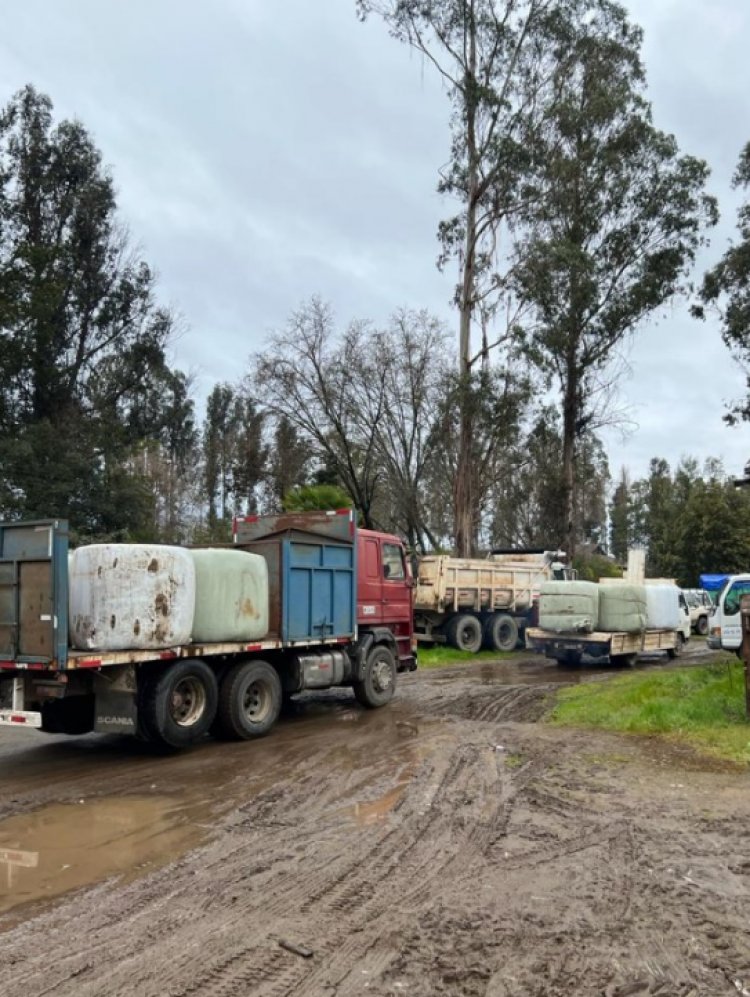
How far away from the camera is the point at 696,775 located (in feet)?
27.4

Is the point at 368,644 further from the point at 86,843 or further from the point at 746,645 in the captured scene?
the point at 86,843

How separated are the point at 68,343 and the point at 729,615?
2549cm

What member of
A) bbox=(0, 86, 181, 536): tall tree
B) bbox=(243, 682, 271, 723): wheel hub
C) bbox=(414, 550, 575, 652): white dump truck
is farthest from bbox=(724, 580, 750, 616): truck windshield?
bbox=(0, 86, 181, 536): tall tree

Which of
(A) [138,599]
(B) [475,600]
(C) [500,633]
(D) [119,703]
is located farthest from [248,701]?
(C) [500,633]

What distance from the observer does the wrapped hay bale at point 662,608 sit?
19906 mm

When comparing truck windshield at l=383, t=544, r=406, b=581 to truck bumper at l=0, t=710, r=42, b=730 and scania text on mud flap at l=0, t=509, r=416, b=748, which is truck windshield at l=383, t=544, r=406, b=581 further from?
truck bumper at l=0, t=710, r=42, b=730

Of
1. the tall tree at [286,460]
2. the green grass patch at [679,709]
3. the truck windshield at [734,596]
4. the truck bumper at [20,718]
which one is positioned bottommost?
the green grass patch at [679,709]

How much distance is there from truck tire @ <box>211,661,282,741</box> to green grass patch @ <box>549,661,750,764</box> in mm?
4090

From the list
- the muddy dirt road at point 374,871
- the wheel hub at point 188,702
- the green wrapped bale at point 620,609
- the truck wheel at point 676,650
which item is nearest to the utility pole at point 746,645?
the muddy dirt road at point 374,871

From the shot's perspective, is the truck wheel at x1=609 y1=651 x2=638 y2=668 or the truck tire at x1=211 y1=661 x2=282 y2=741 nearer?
the truck tire at x1=211 y1=661 x2=282 y2=741

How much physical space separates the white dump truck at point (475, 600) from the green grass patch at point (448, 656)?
235mm

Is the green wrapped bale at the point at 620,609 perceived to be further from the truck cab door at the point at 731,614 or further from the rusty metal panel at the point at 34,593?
the rusty metal panel at the point at 34,593

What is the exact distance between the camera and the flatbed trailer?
18.8 metres

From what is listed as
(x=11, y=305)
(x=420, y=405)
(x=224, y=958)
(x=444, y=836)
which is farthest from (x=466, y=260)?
(x=224, y=958)
